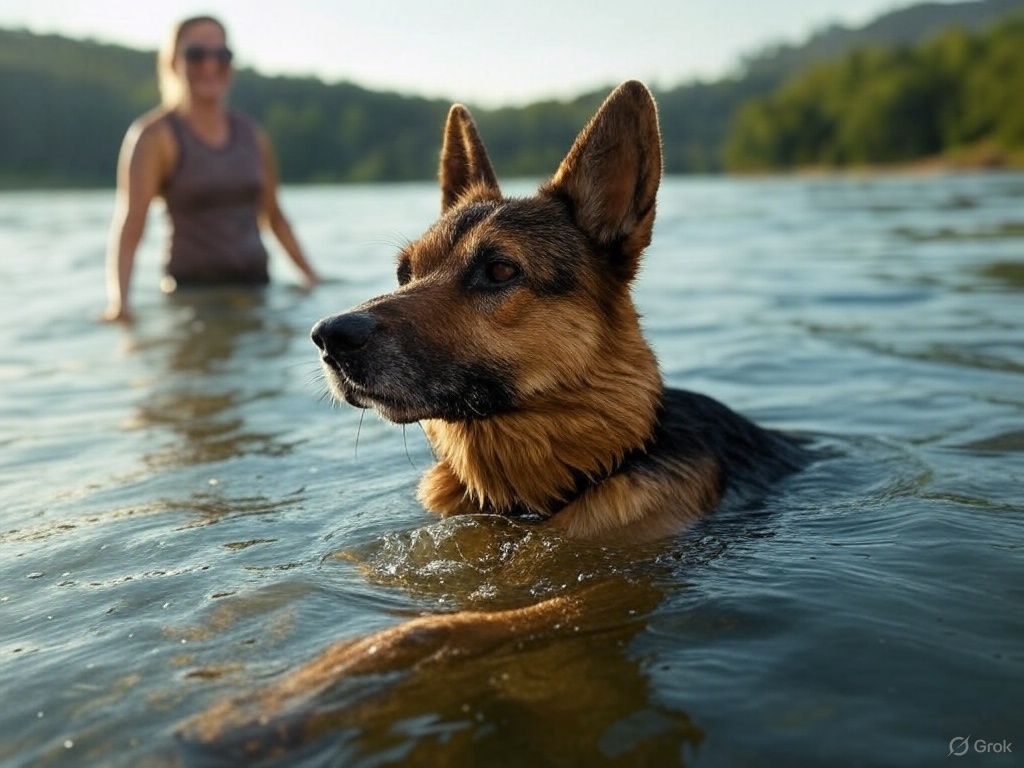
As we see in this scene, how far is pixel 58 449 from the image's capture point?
6887mm

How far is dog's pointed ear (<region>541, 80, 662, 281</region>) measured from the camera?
4902 mm

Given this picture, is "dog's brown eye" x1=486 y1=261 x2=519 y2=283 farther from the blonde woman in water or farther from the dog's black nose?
the blonde woman in water

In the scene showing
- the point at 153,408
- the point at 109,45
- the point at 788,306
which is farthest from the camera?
the point at 109,45

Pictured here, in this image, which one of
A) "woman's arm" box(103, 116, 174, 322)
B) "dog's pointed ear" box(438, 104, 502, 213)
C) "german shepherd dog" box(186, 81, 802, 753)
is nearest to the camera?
"german shepherd dog" box(186, 81, 802, 753)

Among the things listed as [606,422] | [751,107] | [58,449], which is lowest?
[58,449]

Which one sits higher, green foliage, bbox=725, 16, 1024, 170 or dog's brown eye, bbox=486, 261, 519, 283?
green foliage, bbox=725, 16, 1024, 170

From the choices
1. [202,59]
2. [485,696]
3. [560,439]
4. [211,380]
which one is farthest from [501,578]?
[202,59]

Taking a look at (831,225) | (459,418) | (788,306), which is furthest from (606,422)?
(831,225)

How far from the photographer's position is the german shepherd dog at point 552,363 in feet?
15.1

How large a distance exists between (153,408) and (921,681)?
6100 mm

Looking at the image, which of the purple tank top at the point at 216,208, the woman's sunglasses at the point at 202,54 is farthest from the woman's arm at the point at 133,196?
the woman's sunglasses at the point at 202,54

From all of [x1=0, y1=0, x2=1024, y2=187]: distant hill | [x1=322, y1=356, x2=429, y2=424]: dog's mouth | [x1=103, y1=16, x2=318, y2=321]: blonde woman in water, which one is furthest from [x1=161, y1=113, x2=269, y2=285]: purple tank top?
[x1=0, y1=0, x2=1024, y2=187]: distant hill

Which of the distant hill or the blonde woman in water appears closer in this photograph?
the blonde woman in water

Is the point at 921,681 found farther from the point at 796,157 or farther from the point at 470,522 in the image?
the point at 796,157
